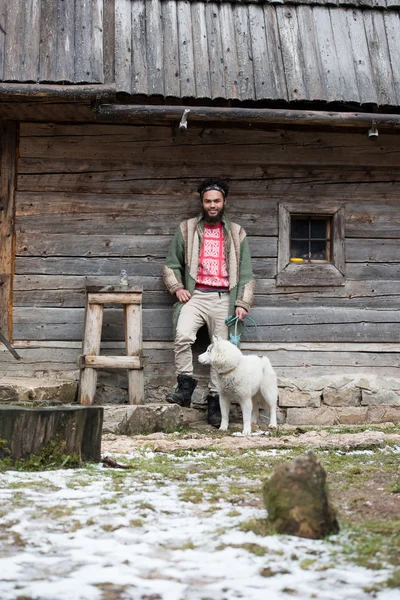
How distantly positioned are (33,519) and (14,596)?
97cm

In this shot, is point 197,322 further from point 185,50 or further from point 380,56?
point 380,56

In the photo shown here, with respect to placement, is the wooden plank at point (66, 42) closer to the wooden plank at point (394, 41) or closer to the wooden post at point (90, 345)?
the wooden post at point (90, 345)

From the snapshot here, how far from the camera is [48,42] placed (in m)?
7.93

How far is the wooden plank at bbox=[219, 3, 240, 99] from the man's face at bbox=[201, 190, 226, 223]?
0.93 metres

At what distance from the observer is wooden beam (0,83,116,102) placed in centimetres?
730

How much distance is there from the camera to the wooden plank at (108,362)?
25.4 ft

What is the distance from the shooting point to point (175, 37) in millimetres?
8273

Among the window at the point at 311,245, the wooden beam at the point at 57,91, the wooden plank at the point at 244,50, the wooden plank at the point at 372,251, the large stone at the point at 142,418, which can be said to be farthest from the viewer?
the wooden plank at the point at 372,251

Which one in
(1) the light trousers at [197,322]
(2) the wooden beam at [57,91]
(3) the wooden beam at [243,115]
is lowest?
(1) the light trousers at [197,322]

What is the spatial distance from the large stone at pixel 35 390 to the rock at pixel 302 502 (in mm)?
3773

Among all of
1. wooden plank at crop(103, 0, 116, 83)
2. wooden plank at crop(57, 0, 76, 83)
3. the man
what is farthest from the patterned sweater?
wooden plank at crop(57, 0, 76, 83)

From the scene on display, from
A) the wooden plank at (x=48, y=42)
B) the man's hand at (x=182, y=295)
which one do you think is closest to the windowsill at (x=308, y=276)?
the man's hand at (x=182, y=295)

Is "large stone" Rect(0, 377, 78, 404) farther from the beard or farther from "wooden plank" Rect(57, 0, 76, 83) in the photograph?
"wooden plank" Rect(57, 0, 76, 83)

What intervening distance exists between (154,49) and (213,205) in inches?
63.4
